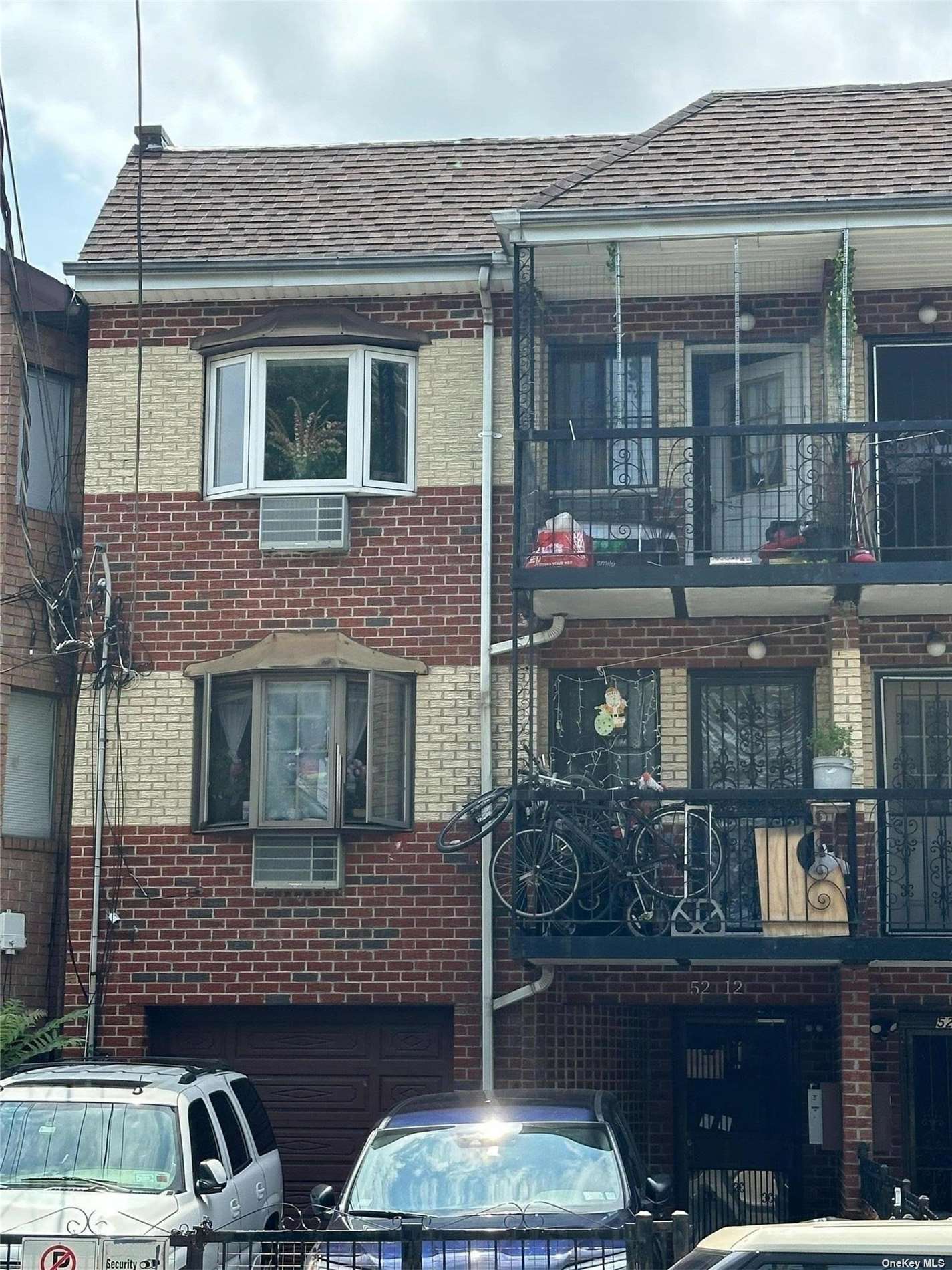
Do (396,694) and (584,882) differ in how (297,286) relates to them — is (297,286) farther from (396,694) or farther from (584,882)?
(584,882)

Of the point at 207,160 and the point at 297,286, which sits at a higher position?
the point at 207,160

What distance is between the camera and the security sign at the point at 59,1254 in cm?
816

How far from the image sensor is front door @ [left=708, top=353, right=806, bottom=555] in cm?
1545

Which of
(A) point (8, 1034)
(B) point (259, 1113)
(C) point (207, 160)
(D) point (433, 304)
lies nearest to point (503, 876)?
(B) point (259, 1113)

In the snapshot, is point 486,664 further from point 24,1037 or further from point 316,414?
point 24,1037

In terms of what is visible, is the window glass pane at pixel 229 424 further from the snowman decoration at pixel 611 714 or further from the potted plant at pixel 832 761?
the potted plant at pixel 832 761

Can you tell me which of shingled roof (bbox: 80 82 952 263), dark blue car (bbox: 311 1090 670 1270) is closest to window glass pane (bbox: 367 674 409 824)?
shingled roof (bbox: 80 82 952 263)

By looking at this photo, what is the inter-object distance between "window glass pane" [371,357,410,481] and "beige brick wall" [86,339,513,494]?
145 mm

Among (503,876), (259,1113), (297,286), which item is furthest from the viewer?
(297,286)

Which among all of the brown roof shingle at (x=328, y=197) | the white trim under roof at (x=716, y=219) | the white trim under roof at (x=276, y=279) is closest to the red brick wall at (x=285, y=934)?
the white trim under roof at (x=276, y=279)

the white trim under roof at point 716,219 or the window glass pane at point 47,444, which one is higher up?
the white trim under roof at point 716,219

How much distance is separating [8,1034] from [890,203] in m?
9.27

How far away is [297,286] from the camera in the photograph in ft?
51.9

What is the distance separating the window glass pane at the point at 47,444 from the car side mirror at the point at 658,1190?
8414 millimetres
